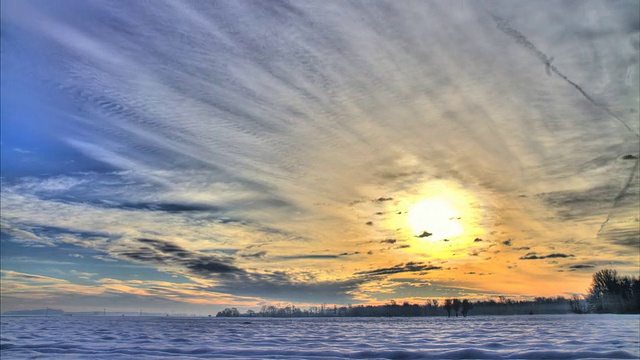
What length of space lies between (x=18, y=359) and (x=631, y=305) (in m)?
219

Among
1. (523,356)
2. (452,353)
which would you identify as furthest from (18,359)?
(523,356)

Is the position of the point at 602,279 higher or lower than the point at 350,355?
higher

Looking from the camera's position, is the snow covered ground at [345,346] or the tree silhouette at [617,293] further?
the tree silhouette at [617,293]

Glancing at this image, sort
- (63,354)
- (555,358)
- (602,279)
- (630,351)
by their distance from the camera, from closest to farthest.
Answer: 1. (555,358)
2. (630,351)
3. (63,354)
4. (602,279)

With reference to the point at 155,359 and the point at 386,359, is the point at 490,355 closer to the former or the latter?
the point at 386,359

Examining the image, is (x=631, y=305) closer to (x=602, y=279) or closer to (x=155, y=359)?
(x=602, y=279)

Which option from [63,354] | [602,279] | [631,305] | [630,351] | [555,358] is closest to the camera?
[555,358]

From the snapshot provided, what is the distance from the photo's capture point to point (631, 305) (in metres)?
172

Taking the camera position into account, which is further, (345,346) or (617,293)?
(617,293)

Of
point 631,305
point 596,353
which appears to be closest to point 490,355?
point 596,353

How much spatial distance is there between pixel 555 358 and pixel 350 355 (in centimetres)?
1575

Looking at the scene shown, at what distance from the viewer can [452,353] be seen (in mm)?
33969

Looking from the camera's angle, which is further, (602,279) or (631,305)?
(602,279)

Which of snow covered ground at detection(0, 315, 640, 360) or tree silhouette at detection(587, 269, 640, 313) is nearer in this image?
snow covered ground at detection(0, 315, 640, 360)
